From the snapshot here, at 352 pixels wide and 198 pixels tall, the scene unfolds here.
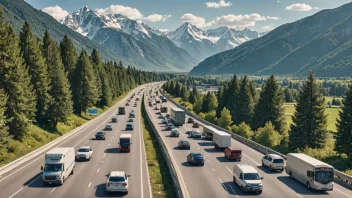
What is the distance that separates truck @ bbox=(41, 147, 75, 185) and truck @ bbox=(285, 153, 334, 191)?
2333 cm

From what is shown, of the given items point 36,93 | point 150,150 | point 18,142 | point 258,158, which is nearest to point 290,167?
point 258,158

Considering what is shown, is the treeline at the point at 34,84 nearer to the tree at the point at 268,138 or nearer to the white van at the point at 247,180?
the white van at the point at 247,180

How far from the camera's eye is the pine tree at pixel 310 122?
61.5 meters

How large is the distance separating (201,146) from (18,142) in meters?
28.5

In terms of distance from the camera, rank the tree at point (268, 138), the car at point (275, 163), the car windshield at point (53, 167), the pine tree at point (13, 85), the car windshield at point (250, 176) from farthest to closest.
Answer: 1. the tree at point (268, 138)
2. the pine tree at point (13, 85)
3. the car at point (275, 163)
4. the car windshield at point (53, 167)
5. the car windshield at point (250, 176)

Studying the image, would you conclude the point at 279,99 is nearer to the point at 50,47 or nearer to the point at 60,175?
the point at 50,47

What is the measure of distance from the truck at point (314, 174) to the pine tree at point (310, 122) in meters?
26.7

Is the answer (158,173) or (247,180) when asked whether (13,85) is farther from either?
(247,180)

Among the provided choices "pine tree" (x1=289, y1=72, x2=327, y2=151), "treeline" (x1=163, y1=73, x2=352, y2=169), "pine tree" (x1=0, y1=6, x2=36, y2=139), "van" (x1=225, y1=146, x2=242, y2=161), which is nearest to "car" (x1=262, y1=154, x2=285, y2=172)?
"van" (x1=225, y1=146, x2=242, y2=161)

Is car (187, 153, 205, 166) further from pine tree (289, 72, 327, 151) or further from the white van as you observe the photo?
pine tree (289, 72, 327, 151)

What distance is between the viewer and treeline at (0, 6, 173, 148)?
163 ft

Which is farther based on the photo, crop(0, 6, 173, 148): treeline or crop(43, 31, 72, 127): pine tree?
crop(43, 31, 72, 127): pine tree

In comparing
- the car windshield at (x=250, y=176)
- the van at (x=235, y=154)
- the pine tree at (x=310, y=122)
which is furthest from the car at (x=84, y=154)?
the pine tree at (x=310, y=122)

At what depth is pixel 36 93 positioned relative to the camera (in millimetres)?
63844
